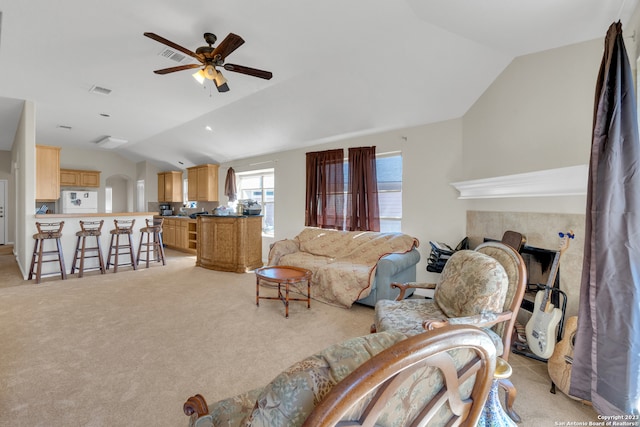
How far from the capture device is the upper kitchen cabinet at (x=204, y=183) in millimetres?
7152

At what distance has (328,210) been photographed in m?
4.88

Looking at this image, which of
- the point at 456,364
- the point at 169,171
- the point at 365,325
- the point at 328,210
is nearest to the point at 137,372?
the point at 365,325

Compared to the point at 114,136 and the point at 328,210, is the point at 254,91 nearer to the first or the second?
the point at 328,210

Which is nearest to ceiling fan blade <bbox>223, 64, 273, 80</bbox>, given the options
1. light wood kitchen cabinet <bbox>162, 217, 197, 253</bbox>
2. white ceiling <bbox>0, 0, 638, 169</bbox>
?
white ceiling <bbox>0, 0, 638, 169</bbox>

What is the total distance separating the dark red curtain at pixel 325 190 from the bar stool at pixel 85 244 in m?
3.59

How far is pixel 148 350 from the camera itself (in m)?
2.44

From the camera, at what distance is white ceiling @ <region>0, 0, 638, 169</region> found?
2311 millimetres

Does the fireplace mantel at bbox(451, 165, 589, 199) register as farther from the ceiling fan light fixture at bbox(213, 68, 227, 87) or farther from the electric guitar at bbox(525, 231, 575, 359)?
the ceiling fan light fixture at bbox(213, 68, 227, 87)

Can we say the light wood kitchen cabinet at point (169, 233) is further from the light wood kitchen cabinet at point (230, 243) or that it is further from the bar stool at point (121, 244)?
the light wood kitchen cabinet at point (230, 243)

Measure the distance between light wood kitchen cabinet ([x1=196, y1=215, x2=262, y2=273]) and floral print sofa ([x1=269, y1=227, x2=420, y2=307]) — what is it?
3.38ft

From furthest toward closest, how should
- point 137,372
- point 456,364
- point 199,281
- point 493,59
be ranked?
point 199,281, point 493,59, point 137,372, point 456,364

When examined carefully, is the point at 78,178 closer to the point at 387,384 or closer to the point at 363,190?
the point at 363,190

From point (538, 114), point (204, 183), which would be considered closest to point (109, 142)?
point (204, 183)

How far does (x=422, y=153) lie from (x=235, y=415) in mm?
3728
